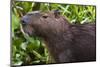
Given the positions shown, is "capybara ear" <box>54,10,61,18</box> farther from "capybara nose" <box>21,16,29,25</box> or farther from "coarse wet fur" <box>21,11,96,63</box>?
"capybara nose" <box>21,16,29,25</box>

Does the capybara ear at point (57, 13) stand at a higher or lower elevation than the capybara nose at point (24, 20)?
higher

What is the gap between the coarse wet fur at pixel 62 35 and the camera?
94.7 inches

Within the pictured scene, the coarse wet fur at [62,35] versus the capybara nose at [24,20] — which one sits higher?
the capybara nose at [24,20]

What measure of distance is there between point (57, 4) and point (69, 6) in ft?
0.53

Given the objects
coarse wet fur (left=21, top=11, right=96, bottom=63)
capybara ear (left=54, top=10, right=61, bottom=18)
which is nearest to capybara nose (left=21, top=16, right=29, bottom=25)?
coarse wet fur (left=21, top=11, right=96, bottom=63)

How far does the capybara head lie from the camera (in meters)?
2.36

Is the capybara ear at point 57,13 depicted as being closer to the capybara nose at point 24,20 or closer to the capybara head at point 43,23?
the capybara head at point 43,23

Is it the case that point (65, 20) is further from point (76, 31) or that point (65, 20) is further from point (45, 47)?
point (45, 47)

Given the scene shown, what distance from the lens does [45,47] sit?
2.44 metres

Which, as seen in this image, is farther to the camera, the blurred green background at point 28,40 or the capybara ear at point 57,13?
the capybara ear at point 57,13

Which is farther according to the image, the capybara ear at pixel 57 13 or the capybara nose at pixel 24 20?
the capybara ear at pixel 57 13

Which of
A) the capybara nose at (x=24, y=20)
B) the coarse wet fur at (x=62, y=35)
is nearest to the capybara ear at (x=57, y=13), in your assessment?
the coarse wet fur at (x=62, y=35)

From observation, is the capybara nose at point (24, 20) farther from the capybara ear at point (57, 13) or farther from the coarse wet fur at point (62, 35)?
the capybara ear at point (57, 13)

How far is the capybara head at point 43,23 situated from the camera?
2365 mm
